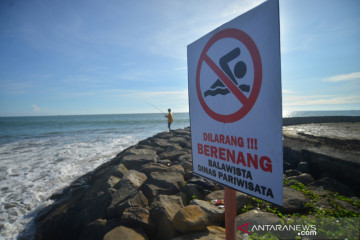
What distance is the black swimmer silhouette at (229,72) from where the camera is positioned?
3.74 ft

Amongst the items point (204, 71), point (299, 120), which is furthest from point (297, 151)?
point (299, 120)

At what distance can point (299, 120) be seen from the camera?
15.0m

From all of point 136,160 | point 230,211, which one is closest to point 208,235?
point 230,211

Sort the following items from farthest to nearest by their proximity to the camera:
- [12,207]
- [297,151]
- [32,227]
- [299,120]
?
1. [299,120]
2. [297,151]
3. [12,207]
4. [32,227]

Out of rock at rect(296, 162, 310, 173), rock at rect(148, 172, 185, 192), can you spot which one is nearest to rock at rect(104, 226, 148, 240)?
rock at rect(148, 172, 185, 192)

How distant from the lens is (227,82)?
1.24m

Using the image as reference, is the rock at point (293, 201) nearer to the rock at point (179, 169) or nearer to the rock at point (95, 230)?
the rock at point (179, 169)

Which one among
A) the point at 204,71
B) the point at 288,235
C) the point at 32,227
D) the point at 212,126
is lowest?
the point at 32,227

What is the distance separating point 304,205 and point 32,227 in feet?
16.2

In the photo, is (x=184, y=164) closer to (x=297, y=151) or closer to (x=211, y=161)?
(x=297, y=151)

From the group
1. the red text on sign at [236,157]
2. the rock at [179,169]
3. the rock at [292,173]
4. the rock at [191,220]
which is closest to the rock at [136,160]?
the rock at [179,169]

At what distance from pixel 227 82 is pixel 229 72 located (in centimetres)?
7

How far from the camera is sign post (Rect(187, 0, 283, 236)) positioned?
3.31 feet

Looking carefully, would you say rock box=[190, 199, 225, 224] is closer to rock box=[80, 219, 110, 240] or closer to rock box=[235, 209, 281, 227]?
rock box=[235, 209, 281, 227]
